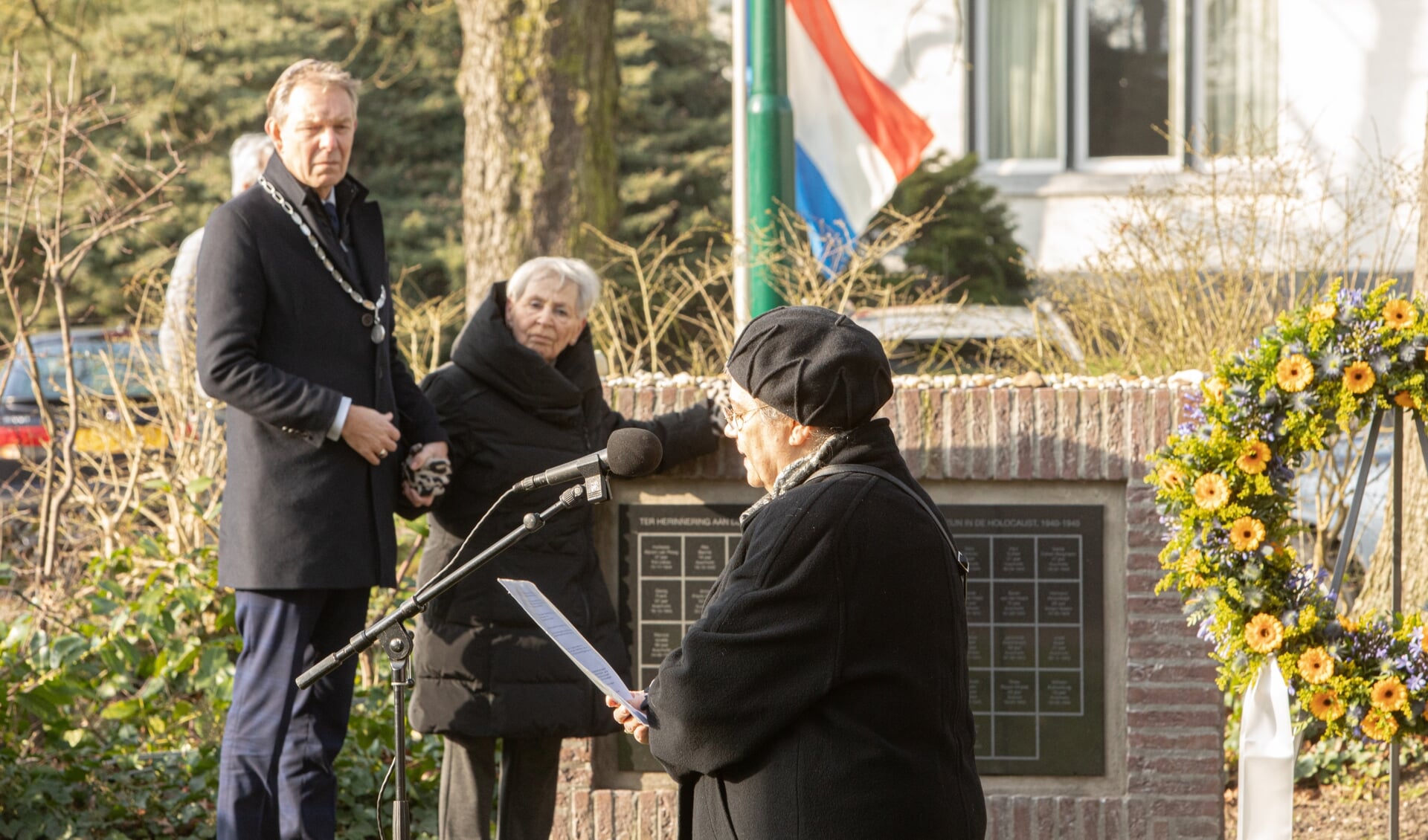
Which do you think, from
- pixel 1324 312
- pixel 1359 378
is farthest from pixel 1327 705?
pixel 1324 312

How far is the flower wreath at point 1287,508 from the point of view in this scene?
4055 millimetres

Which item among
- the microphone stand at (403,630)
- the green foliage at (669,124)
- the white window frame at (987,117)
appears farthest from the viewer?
the green foliage at (669,124)

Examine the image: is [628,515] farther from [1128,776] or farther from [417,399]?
[1128,776]

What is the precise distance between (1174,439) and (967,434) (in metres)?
0.67

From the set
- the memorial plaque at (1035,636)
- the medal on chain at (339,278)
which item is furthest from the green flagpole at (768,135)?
the medal on chain at (339,278)

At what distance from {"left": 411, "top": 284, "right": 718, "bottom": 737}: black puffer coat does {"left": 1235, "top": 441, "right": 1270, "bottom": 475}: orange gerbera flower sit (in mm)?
1751

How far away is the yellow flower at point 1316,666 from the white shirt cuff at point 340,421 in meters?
2.57

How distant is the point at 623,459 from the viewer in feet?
9.57

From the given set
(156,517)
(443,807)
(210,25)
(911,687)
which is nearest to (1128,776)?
(443,807)

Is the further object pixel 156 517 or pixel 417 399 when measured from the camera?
pixel 156 517

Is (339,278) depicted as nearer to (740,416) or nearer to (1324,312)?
(740,416)

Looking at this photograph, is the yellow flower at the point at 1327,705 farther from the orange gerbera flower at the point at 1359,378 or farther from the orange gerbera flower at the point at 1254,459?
the orange gerbera flower at the point at 1359,378

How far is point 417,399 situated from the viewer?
4.19 metres

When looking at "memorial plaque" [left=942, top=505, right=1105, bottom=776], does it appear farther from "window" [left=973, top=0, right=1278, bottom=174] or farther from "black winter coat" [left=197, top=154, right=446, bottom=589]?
"window" [left=973, top=0, right=1278, bottom=174]
